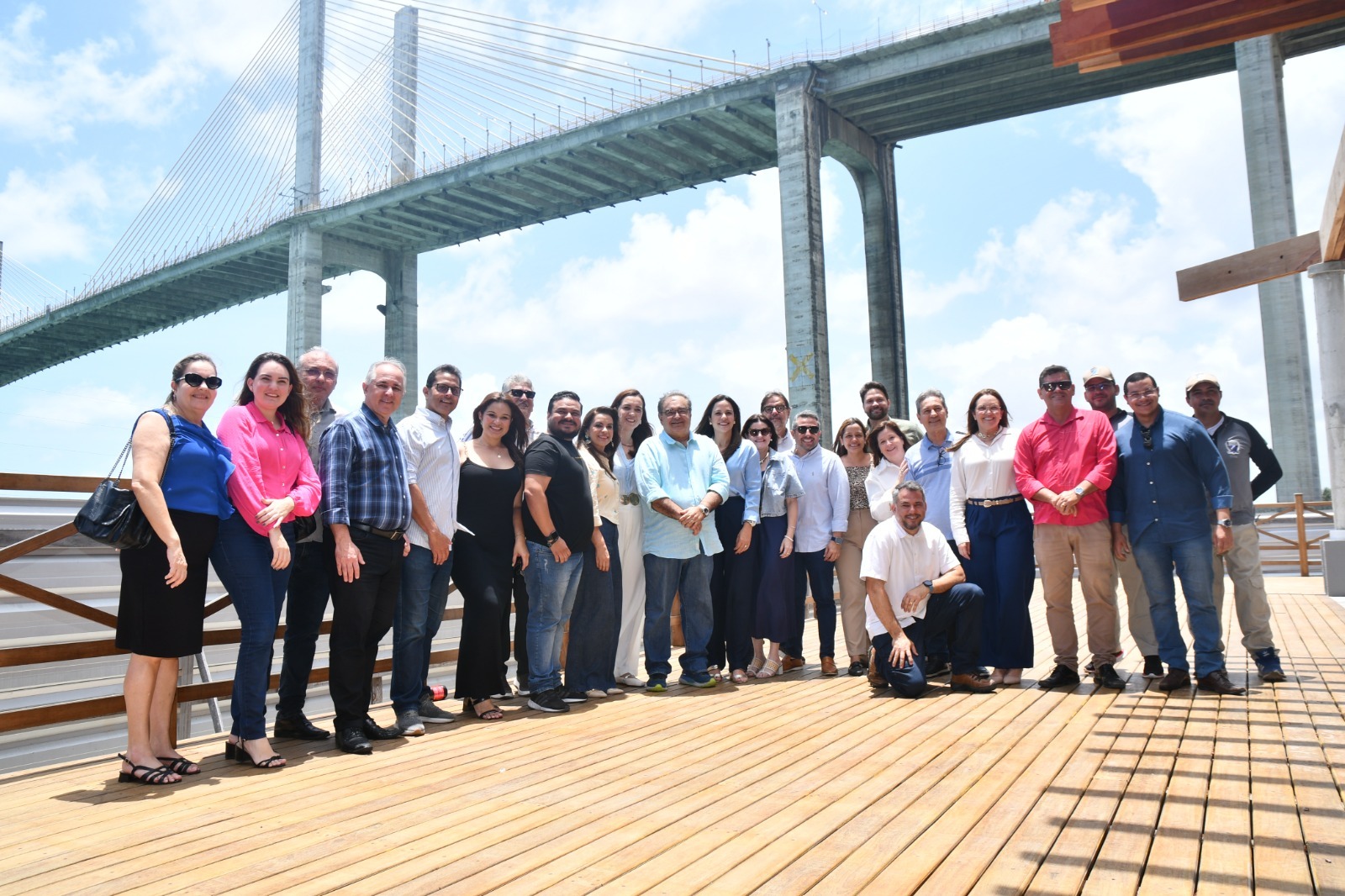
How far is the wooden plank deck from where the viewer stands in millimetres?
1769

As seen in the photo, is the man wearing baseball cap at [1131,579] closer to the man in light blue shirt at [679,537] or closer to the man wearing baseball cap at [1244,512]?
the man wearing baseball cap at [1244,512]

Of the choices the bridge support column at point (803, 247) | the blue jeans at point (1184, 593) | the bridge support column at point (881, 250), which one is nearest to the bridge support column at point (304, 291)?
the bridge support column at point (803, 247)

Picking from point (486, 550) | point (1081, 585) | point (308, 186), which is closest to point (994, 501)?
point (1081, 585)

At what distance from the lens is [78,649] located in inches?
122

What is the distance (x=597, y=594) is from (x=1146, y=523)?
243 cm

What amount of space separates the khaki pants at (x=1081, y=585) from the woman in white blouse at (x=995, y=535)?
94mm

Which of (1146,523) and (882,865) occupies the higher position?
(1146,523)

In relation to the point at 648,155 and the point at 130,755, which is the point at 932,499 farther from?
the point at 648,155

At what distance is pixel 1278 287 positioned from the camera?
50.2 feet

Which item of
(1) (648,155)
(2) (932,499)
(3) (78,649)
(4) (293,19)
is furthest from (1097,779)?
(4) (293,19)

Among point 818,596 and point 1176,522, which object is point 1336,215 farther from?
point 818,596

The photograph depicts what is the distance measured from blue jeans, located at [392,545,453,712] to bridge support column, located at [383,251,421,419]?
28.4 meters

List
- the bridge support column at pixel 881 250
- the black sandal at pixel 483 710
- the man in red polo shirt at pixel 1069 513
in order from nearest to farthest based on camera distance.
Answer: the black sandal at pixel 483 710 → the man in red polo shirt at pixel 1069 513 → the bridge support column at pixel 881 250

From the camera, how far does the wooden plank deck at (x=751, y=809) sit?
5.80ft
